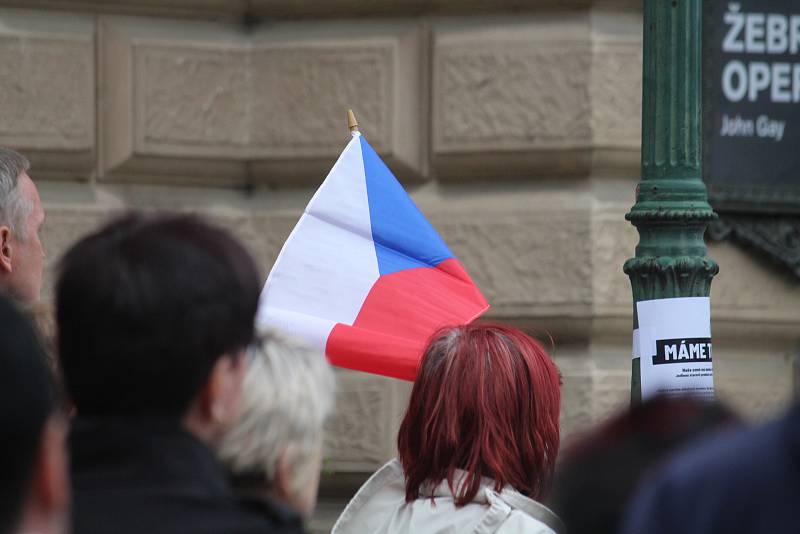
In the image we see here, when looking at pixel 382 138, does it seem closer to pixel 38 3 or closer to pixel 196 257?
pixel 38 3

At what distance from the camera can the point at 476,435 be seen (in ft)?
9.54

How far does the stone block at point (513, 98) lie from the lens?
5215 mm

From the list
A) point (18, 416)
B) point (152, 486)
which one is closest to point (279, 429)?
point (152, 486)

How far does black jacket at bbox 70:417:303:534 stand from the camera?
1690 mm

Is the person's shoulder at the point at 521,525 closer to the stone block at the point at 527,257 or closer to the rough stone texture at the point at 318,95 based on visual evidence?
the stone block at the point at 527,257

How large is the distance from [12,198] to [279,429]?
199cm

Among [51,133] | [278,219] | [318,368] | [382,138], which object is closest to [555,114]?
[382,138]

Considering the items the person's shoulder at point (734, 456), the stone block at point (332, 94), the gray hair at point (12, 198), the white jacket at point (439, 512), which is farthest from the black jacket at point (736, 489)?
the stone block at point (332, 94)

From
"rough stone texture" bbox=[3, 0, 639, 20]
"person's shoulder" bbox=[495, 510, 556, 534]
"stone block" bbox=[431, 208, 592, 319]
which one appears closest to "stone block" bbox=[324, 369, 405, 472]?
"stone block" bbox=[431, 208, 592, 319]

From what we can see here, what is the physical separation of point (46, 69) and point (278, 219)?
2.84ft

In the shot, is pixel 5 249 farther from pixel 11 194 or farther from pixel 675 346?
pixel 675 346

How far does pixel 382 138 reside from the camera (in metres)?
5.36

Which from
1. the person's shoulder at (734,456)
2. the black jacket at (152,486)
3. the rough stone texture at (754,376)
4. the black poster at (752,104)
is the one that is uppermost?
the black poster at (752,104)

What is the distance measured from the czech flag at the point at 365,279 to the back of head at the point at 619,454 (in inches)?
85.4
